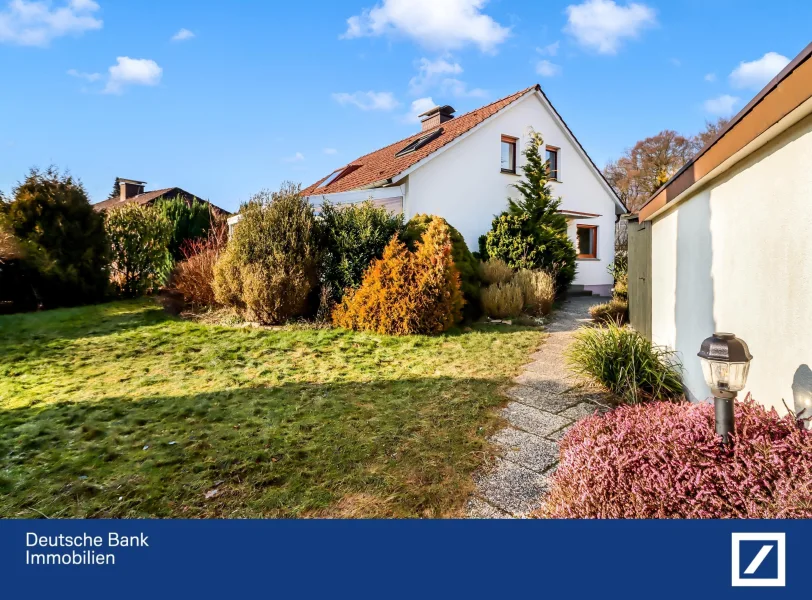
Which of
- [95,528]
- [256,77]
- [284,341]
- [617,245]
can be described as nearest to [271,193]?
[256,77]

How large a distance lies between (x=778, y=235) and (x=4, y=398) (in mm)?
7566

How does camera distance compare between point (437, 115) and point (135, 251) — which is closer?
point (135, 251)

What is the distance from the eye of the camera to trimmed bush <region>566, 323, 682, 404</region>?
4582 mm

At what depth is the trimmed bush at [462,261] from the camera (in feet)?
30.2

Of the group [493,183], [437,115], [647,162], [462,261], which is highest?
[647,162]

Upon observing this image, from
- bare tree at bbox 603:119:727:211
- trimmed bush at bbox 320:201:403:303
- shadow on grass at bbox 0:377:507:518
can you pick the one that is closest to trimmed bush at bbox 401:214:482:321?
trimmed bush at bbox 320:201:403:303

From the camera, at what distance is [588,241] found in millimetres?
18125

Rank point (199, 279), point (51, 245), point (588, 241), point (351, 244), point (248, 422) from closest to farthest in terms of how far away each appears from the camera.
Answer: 1. point (248, 422)
2. point (351, 244)
3. point (199, 279)
4. point (51, 245)
5. point (588, 241)

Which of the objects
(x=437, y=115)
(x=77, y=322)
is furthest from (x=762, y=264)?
(x=437, y=115)

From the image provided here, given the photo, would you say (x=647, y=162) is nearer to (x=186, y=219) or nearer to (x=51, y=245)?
(x=186, y=219)

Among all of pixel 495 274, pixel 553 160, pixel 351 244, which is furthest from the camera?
pixel 553 160

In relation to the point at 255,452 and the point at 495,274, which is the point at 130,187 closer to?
the point at 495,274

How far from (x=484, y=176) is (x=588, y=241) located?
258 inches

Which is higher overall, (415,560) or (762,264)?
(762,264)
